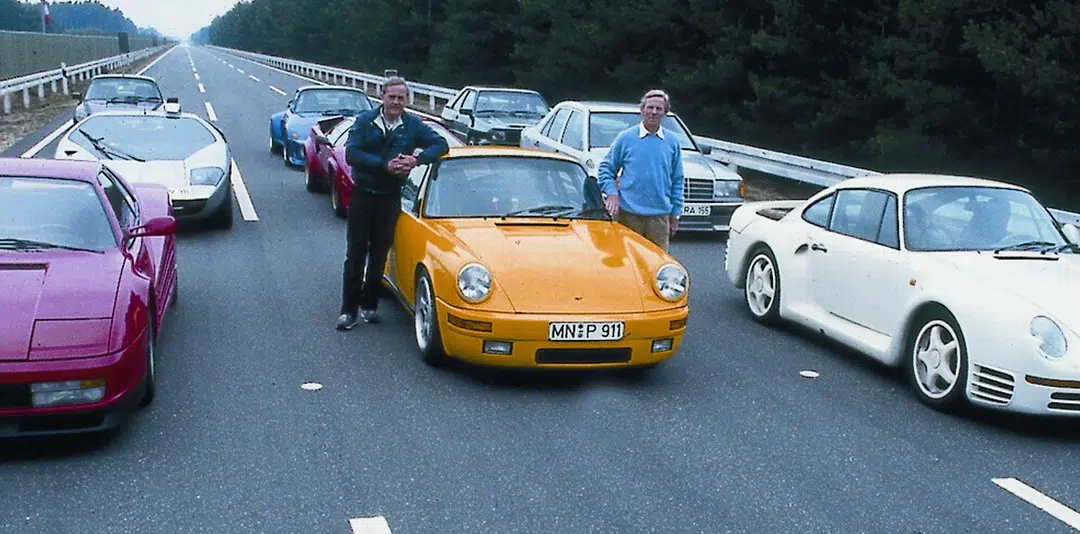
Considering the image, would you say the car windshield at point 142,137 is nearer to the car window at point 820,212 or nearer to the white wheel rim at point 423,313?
the white wheel rim at point 423,313

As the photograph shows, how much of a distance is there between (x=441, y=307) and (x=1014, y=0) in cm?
1313

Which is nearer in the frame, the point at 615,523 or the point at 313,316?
the point at 615,523

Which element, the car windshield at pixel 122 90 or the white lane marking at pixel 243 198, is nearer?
the white lane marking at pixel 243 198

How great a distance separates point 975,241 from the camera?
22.4 feet

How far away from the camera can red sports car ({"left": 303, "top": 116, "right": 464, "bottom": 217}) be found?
12.6 metres

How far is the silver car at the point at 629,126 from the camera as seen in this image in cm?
1247

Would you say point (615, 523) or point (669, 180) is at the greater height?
point (669, 180)

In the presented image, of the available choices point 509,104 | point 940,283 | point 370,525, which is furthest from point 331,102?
point 370,525

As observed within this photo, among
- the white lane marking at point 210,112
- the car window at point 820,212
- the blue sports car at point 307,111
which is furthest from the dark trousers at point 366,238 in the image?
the white lane marking at point 210,112

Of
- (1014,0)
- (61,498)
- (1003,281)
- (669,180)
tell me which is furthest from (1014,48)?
(61,498)

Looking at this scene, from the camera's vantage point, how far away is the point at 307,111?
18406 millimetres

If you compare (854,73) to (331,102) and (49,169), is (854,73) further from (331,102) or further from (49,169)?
(49,169)

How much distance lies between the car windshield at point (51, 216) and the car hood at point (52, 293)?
17 cm

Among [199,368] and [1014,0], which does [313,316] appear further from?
[1014,0]
